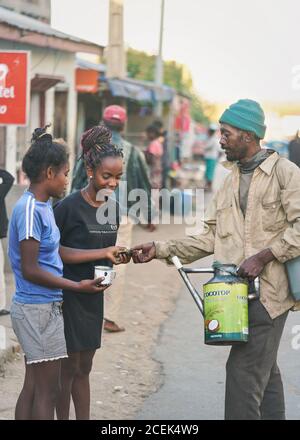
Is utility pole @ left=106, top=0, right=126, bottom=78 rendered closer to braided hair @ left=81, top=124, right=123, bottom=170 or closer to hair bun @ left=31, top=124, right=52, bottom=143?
braided hair @ left=81, top=124, right=123, bottom=170

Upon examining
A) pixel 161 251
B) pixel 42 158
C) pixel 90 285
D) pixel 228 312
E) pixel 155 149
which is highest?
pixel 42 158

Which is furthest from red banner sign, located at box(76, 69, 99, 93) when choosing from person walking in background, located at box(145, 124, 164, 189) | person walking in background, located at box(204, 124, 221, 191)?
person walking in background, located at box(204, 124, 221, 191)

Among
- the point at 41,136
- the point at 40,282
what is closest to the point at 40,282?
the point at 40,282

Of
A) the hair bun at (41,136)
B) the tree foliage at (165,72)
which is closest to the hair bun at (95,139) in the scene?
the hair bun at (41,136)

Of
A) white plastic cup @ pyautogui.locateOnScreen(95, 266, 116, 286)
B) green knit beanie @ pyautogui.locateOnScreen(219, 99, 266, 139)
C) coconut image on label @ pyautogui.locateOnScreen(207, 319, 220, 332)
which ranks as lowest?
coconut image on label @ pyautogui.locateOnScreen(207, 319, 220, 332)

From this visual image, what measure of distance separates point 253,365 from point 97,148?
4.81 ft

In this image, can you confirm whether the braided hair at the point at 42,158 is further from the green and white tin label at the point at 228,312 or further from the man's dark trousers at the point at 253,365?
the man's dark trousers at the point at 253,365

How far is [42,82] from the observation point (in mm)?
14977

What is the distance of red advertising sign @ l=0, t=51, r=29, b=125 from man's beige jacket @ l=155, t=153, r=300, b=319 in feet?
15.8

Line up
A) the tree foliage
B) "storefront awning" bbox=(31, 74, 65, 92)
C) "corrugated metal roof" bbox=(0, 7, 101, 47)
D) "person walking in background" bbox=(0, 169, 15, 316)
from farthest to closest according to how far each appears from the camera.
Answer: the tree foliage
"storefront awning" bbox=(31, 74, 65, 92)
"corrugated metal roof" bbox=(0, 7, 101, 47)
"person walking in background" bbox=(0, 169, 15, 316)

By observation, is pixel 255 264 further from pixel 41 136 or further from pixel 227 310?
pixel 41 136

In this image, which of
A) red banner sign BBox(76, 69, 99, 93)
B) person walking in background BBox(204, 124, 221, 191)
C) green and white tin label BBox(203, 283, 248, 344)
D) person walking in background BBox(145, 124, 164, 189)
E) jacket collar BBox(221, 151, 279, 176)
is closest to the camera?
green and white tin label BBox(203, 283, 248, 344)

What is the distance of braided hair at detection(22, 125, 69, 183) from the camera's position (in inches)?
189

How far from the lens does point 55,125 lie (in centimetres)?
1717
